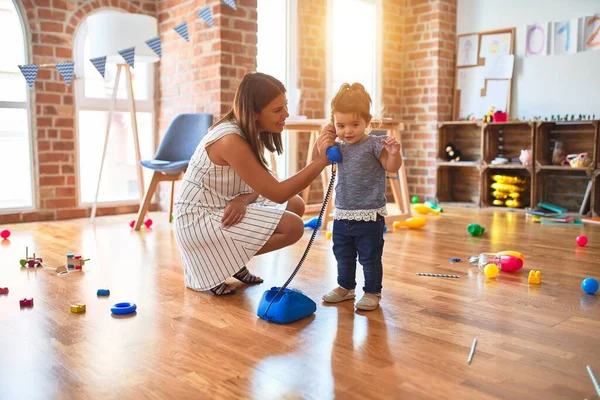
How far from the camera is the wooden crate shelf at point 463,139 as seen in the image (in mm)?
5824

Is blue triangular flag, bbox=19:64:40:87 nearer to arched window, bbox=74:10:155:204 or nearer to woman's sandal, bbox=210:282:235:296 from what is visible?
arched window, bbox=74:10:155:204

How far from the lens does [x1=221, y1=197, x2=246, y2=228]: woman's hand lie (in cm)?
223

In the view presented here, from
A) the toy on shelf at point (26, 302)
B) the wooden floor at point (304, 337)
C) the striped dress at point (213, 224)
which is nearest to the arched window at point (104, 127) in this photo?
the wooden floor at point (304, 337)

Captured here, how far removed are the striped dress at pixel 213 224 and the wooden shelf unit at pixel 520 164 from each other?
11.5 ft

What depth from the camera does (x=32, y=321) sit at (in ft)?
6.36

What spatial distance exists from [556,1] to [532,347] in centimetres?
442

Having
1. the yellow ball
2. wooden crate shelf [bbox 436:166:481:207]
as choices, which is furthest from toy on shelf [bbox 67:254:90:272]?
wooden crate shelf [bbox 436:166:481:207]

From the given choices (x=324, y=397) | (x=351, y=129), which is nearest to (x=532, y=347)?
(x=324, y=397)

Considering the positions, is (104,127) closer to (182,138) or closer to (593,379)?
(182,138)

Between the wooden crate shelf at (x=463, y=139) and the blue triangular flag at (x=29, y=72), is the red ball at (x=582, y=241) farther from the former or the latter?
the blue triangular flag at (x=29, y=72)

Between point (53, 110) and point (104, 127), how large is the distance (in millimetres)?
462

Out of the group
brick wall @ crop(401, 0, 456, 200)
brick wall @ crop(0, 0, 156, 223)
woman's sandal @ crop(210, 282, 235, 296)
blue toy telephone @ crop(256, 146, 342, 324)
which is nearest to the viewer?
blue toy telephone @ crop(256, 146, 342, 324)

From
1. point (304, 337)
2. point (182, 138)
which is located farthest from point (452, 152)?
point (304, 337)

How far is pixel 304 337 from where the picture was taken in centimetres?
179
